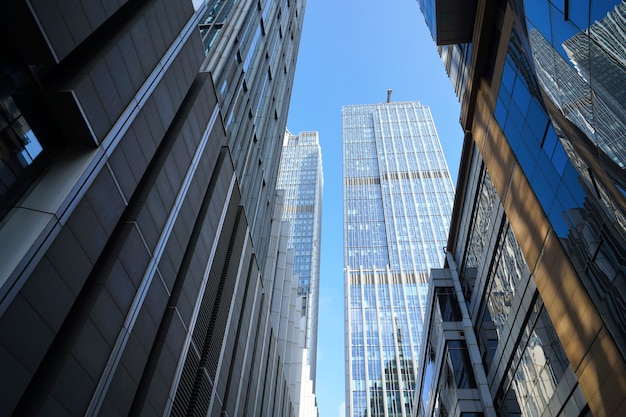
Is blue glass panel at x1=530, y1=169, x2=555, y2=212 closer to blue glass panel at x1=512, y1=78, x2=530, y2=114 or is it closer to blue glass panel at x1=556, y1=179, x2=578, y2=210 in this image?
blue glass panel at x1=556, y1=179, x2=578, y2=210

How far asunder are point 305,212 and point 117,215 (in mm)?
154580

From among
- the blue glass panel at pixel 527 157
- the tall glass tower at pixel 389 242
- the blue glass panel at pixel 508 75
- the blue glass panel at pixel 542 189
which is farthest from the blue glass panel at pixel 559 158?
the tall glass tower at pixel 389 242

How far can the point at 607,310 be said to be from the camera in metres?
14.9

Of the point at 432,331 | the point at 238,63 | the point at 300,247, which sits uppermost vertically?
the point at 300,247

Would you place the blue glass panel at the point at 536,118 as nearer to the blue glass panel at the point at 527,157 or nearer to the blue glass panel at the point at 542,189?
the blue glass panel at the point at 527,157

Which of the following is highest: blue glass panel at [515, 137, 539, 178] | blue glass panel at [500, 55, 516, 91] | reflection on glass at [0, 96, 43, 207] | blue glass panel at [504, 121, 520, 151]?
blue glass panel at [500, 55, 516, 91]

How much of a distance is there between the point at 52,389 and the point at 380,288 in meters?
127

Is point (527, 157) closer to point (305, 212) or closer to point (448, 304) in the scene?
point (448, 304)

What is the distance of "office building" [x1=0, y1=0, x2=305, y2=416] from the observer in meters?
9.87

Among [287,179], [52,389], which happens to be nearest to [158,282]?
[52,389]

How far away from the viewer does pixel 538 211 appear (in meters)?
19.6

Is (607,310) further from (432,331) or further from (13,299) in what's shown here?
(432,331)

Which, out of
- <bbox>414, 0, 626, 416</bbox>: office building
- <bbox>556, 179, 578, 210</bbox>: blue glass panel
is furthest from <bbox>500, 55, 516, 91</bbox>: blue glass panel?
<bbox>556, 179, 578, 210</bbox>: blue glass panel

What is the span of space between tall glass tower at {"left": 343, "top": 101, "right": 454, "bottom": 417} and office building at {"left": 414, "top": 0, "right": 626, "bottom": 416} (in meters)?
82.5
